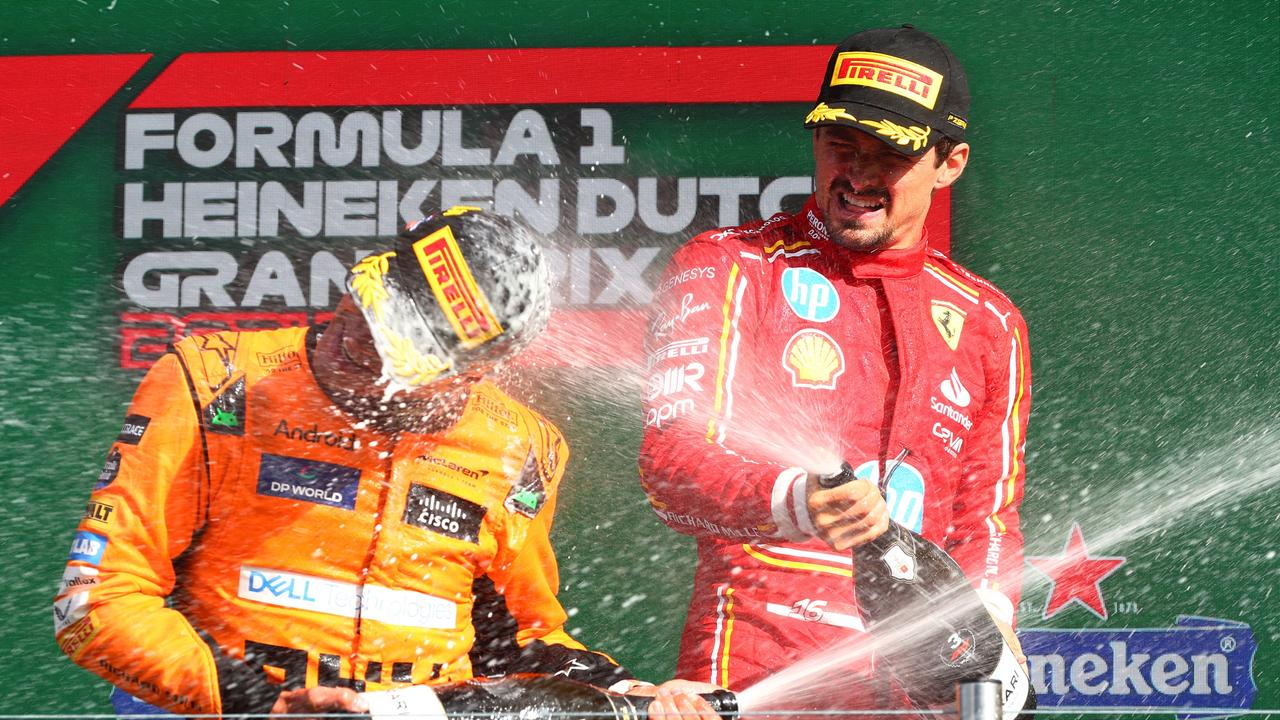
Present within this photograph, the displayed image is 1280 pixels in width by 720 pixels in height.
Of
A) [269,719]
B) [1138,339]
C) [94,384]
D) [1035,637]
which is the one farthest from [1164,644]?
[94,384]

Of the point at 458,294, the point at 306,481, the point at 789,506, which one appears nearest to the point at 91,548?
the point at 306,481

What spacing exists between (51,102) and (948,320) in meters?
2.31

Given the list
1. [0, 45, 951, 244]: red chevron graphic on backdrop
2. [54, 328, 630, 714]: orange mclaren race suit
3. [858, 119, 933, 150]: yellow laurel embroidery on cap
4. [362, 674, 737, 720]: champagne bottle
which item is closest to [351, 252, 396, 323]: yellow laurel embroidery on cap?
[54, 328, 630, 714]: orange mclaren race suit

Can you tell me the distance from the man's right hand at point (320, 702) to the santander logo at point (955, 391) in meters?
1.29

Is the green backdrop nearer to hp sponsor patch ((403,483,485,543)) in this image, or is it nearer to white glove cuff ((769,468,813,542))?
hp sponsor patch ((403,483,485,543))

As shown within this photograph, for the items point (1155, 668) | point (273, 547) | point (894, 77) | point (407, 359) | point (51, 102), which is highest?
point (51, 102)

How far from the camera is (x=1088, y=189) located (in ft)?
11.7

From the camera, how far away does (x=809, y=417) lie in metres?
2.80

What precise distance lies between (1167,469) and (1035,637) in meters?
0.51

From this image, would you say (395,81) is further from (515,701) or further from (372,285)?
(515,701)

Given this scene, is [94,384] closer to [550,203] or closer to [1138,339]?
[550,203]

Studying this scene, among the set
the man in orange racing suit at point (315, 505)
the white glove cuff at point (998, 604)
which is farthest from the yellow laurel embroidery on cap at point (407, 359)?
the white glove cuff at point (998, 604)

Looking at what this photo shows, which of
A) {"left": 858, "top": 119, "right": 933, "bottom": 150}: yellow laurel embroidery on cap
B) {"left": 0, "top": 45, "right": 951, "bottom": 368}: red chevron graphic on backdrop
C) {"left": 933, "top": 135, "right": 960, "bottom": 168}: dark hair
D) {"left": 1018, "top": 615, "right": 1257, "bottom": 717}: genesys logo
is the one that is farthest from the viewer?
{"left": 0, "top": 45, "right": 951, "bottom": 368}: red chevron graphic on backdrop

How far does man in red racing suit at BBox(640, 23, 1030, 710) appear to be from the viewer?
263cm
